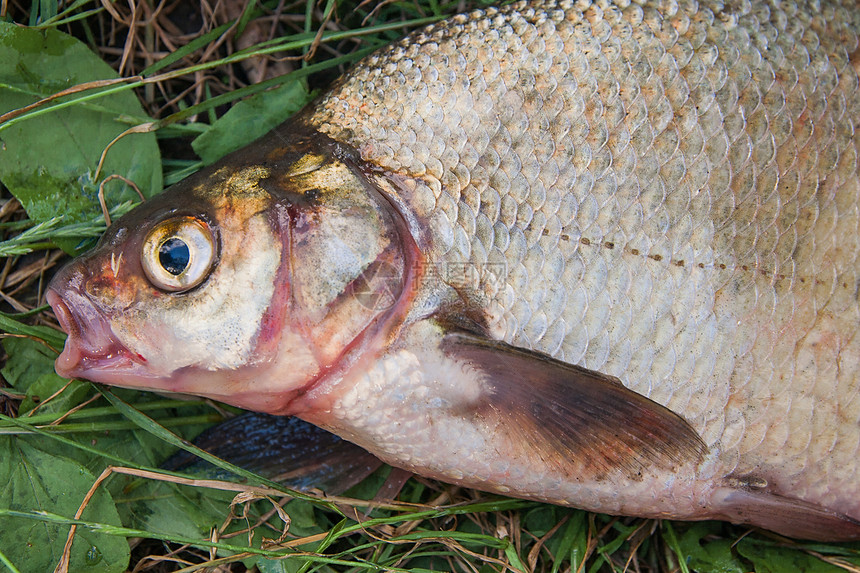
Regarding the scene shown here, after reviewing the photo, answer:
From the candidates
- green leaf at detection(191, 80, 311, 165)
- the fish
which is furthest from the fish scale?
green leaf at detection(191, 80, 311, 165)

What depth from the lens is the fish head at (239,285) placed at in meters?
1.76

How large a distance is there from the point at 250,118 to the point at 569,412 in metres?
1.60

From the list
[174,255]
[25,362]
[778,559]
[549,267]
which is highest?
[174,255]

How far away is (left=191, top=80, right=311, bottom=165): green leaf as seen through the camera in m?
2.47

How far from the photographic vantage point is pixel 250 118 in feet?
8.14

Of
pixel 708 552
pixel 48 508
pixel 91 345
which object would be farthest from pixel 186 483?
pixel 708 552

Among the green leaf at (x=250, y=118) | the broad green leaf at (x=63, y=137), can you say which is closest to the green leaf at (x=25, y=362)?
the broad green leaf at (x=63, y=137)

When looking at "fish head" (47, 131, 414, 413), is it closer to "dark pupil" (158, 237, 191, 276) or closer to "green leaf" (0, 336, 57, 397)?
"dark pupil" (158, 237, 191, 276)

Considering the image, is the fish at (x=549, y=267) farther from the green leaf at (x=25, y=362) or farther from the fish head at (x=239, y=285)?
the green leaf at (x=25, y=362)

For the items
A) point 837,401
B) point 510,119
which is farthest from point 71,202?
point 837,401

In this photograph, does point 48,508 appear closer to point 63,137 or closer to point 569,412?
point 63,137

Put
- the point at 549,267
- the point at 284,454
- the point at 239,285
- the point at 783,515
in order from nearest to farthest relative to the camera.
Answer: the point at 239,285 < the point at 549,267 < the point at 783,515 < the point at 284,454

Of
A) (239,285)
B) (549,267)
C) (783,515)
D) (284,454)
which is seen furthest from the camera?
(284,454)

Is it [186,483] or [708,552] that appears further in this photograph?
[708,552]
